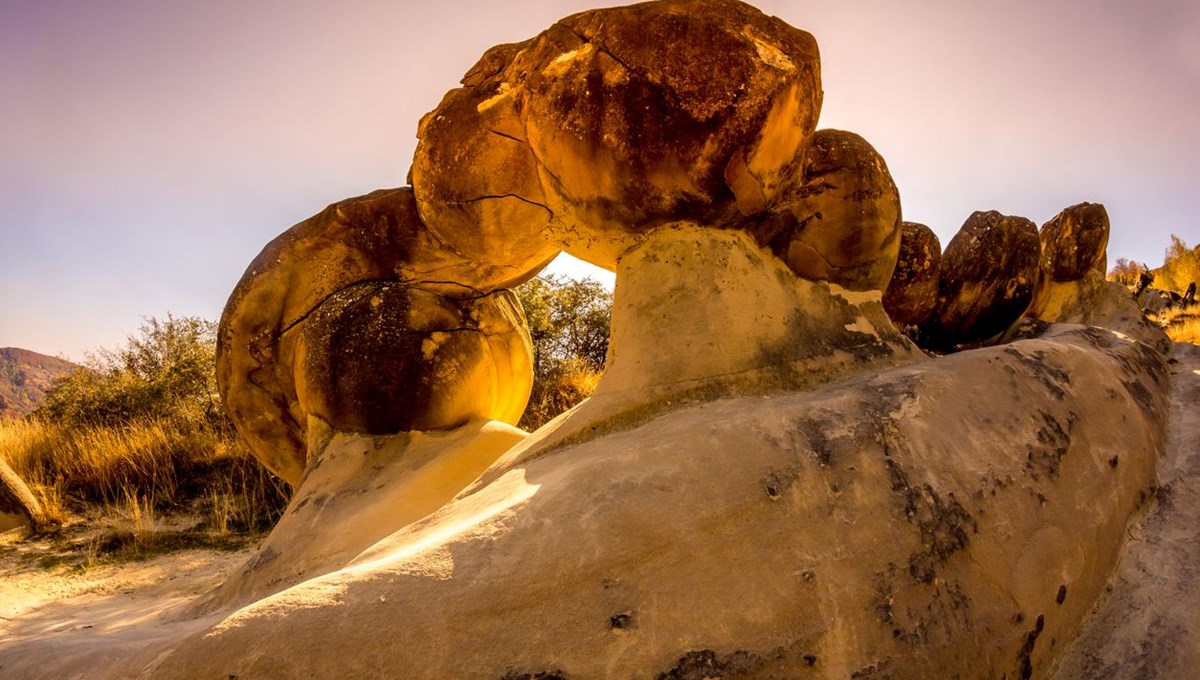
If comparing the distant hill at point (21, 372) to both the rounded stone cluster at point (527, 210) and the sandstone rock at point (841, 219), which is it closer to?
the rounded stone cluster at point (527, 210)

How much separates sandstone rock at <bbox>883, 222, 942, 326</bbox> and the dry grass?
4.45m

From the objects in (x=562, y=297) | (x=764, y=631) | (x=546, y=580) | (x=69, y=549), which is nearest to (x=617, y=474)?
(x=546, y=580)

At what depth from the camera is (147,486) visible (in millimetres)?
5785

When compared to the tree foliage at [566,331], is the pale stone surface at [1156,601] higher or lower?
lower

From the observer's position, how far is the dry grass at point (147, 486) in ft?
16.2

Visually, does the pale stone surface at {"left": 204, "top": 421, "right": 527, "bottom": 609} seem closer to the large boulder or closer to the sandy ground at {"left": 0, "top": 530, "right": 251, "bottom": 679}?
the sandy ground at {"left": 0, "top": 530, "right": 251, "bottom": 679}

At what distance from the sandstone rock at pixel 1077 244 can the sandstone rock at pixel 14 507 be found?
6.66m

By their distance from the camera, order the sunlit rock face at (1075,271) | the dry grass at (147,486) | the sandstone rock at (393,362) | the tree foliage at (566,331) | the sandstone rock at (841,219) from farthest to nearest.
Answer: the tree foliage at (566,331), the dry grass at (147,486), the sunlit rock face at (1075,271), the sandstone rock at (393,362), the sandstone rock at (841,219)

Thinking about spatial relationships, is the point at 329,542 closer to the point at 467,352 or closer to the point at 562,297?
the point at 467,352

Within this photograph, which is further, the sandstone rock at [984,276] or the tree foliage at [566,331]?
the tree foliage at [566,331]

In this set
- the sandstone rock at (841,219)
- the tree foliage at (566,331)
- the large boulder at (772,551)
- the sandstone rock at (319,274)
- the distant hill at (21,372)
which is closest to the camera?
the large boulder at (772,551)

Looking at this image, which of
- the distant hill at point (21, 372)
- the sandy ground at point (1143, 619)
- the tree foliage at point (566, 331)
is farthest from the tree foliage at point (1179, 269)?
the distant hill at point (21, 372)

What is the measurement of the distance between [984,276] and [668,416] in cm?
201

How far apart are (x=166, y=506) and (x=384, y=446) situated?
4.26m
